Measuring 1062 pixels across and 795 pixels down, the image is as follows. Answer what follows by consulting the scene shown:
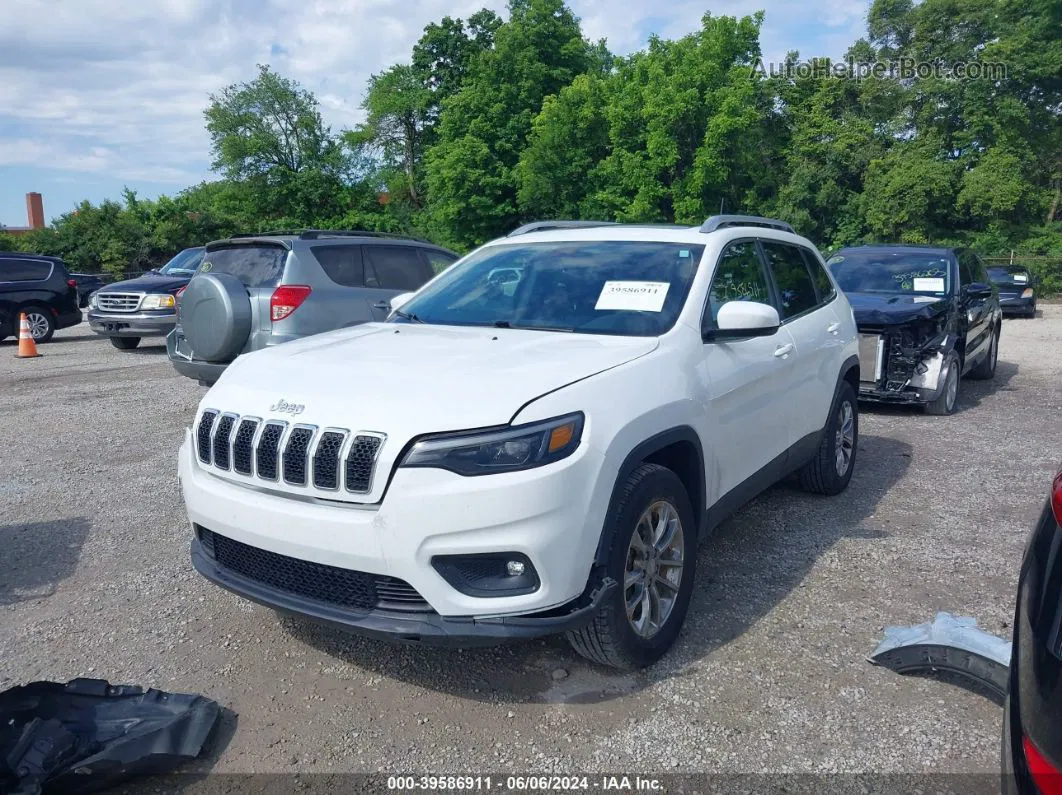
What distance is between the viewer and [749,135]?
38.6 m

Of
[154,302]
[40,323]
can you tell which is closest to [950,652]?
[154,302]

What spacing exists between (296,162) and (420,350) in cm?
5829

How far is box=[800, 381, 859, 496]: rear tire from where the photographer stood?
5395 mm

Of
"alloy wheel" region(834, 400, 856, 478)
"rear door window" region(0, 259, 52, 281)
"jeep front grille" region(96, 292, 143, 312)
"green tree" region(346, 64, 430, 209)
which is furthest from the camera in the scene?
"green tree" region(346, 64, 430, 209)

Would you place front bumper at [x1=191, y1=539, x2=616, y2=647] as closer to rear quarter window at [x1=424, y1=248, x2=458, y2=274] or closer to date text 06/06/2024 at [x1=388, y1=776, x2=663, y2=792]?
date text 06/06/2024 at [x1=388, y1=776, x2=663, y2=792]

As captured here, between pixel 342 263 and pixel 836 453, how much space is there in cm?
518

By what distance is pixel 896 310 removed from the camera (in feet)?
26.6

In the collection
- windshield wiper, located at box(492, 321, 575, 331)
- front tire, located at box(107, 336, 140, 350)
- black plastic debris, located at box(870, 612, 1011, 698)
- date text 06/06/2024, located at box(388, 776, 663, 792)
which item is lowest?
date text 06/06/2024, located at box(388, 776, 663, 792)

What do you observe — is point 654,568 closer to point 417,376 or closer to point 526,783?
point 526,783

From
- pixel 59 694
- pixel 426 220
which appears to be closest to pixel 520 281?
pixel 59 694

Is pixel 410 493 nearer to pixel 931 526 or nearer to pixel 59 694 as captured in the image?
pixel 59 694

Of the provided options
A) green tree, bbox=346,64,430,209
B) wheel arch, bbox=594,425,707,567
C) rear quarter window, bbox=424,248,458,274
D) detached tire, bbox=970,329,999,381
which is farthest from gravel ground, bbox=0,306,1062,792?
green tree, bbox=346,64,430,209

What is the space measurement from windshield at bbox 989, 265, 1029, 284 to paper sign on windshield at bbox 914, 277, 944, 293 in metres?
14.6

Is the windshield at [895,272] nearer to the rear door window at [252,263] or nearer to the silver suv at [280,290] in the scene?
the silver suv at [280,290]
